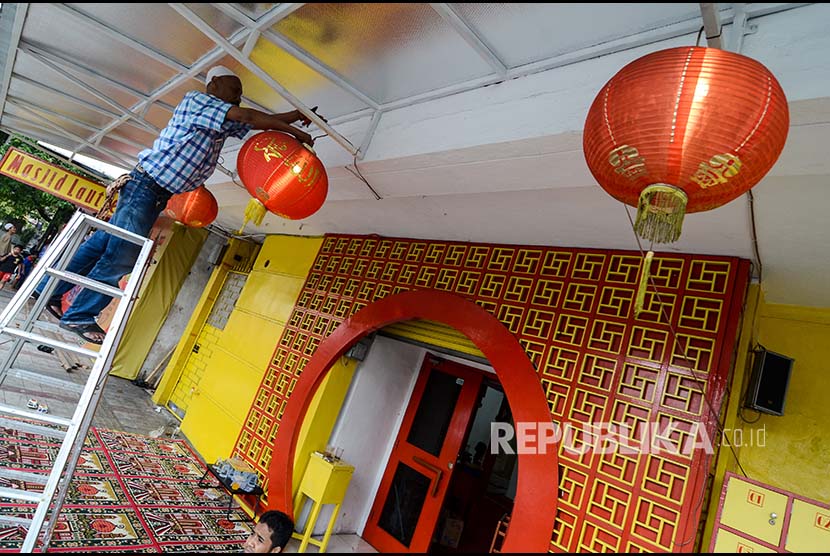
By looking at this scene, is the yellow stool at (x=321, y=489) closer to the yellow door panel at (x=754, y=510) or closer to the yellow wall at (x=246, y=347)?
the yellow wall at (x=246, y=347)

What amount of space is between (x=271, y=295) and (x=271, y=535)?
3399mm

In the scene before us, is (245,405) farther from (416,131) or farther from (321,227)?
(416,131)

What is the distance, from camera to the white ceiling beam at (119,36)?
2.57 metres

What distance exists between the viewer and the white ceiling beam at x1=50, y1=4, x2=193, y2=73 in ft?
8.43

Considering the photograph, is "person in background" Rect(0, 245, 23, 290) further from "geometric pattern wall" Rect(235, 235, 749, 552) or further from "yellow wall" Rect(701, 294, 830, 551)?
"yellow wall" Rect(701, 294, 830, 551)

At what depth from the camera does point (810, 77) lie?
1307mm

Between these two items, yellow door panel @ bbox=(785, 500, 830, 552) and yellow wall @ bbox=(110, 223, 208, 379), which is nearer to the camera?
yellow door panel @ bbox=(785, 500, 830, 552)

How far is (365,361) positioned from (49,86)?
3.70 m

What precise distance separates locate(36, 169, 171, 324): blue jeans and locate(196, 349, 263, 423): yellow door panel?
2.81m

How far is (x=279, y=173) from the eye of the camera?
7.34 feet

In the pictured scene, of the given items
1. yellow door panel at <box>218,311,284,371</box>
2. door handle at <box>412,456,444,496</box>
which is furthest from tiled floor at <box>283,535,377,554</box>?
yellow door panel at <box>218,311,284,371</box>

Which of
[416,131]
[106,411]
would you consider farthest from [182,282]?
[416,131]

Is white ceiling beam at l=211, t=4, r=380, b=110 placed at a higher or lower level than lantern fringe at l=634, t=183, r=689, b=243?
higher

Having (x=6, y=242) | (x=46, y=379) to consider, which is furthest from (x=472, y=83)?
(x=6, y=242)
